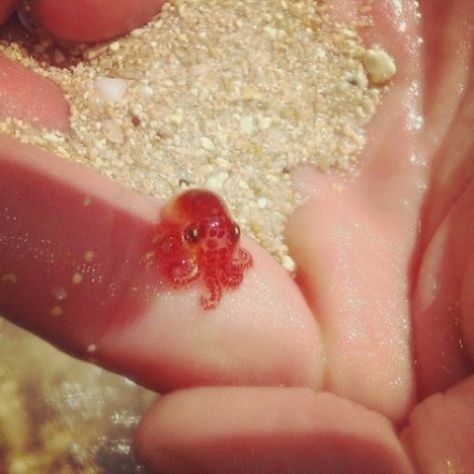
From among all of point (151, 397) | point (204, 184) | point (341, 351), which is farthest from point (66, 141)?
point (341, 351)

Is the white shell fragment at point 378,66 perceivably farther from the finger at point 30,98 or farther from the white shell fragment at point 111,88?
the finger at point 30,98

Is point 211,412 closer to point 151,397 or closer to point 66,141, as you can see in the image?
point 151,397

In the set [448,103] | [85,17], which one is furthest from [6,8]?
[448,103]

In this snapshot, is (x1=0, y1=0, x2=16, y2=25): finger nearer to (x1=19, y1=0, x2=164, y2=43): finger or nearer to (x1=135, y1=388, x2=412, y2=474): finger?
(x1=19, y1=0, x2=164, y2=43): finger

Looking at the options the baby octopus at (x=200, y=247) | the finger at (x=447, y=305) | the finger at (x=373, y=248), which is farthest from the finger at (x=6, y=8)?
the finger at (x=447, y=305)

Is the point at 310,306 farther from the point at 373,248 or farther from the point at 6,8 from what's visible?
the point at 6,8

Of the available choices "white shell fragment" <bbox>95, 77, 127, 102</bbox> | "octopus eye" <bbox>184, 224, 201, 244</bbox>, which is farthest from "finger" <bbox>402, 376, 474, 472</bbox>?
"white shell fragment" <bbox>95, 77, 127, 102</bbox>

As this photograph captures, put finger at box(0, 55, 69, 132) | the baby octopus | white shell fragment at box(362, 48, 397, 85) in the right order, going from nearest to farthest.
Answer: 1. the baby octopus
2. finger at box(0, 55, 69, 132)
3. white shell fragment at box(362, 48, 397, 85)
